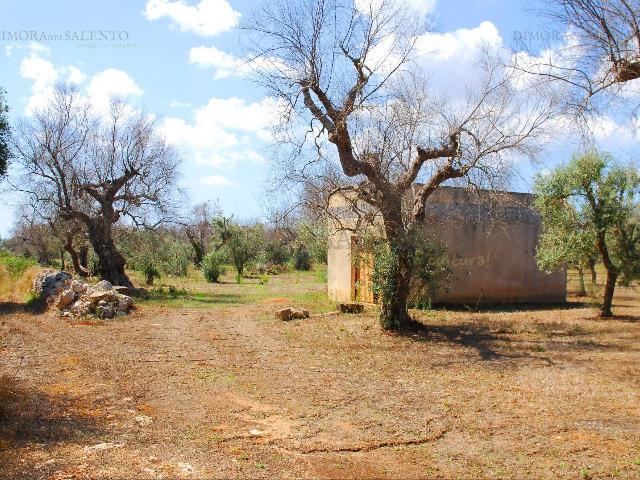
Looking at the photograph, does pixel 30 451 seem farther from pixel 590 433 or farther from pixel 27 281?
pixel 27 281

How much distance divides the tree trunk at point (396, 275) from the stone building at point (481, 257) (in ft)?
14.2

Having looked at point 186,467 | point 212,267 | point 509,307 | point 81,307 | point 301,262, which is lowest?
point 186,467

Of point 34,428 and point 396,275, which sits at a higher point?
point 396,275

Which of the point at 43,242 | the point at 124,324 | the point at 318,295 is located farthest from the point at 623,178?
the point at 43,242

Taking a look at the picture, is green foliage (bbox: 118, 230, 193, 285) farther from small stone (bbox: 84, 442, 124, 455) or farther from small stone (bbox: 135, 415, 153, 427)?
small stone (bbox: 84, 442, 124, 455)

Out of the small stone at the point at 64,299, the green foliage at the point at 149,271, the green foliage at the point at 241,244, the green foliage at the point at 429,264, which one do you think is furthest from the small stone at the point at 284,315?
the green foliage at the point at 241,244

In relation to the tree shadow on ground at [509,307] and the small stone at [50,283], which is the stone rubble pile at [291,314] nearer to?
the tree shadow on ground at [509,307]

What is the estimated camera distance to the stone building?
714 inches

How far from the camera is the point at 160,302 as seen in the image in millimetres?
19250

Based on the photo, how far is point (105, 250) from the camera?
2295 centimetres

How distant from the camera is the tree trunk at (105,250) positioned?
22922 mm

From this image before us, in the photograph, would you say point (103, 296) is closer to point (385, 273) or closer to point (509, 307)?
point (385, 273)

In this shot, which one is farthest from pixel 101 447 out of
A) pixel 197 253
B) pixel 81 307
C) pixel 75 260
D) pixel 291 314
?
pixel 197 253

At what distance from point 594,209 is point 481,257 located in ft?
14.4
